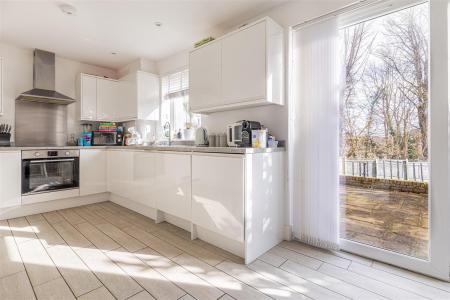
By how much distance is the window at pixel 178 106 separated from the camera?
11.0ft

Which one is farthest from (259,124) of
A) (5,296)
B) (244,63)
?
(5,296)

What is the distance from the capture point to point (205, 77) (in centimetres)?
256

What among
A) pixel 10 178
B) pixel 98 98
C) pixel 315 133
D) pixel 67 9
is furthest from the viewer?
pixel 98 98

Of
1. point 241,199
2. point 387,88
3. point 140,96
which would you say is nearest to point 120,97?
point 140,96

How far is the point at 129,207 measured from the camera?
3.36 m

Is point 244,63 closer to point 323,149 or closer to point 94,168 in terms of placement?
point 323,149

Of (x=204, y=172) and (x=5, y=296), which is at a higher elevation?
(x=204, y=172)

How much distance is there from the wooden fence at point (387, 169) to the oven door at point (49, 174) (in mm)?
3698

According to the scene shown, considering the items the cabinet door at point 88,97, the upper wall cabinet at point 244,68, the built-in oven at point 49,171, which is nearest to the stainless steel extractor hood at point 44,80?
the cabinet door at point 88,97

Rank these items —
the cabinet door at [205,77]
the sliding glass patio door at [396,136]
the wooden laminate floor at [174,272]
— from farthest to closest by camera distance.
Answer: the cabinet door at [205,77] → the sliding glass patio door at [396,136] → the wooden laminate floor at [174,272]

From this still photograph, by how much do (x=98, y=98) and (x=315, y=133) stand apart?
3754 millimetres

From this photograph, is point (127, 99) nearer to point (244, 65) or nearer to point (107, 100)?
point (107, 100)

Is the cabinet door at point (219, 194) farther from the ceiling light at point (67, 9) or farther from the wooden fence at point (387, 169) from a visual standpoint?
the ceiling light at point (67, 9)

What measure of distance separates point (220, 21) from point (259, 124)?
1416 mm
